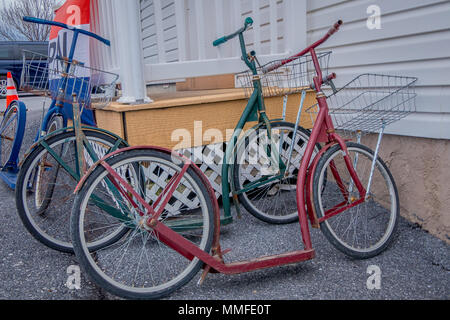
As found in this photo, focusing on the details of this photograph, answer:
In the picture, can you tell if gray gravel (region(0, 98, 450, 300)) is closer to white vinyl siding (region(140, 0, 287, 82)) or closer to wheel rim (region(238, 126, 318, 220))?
wheel rim (region(238, 126, 318, 220))

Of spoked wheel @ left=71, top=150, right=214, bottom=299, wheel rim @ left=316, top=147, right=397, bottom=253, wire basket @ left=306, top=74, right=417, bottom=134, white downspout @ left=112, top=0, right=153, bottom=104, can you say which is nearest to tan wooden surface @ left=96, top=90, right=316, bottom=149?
white downspout @ left=112, top=0, right=153, bottom=104

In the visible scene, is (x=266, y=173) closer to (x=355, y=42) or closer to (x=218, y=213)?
(x=218, y=213)

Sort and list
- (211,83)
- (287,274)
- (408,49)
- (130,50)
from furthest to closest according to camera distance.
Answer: (211,83) < (130,50) < (408,49) < (287,274)

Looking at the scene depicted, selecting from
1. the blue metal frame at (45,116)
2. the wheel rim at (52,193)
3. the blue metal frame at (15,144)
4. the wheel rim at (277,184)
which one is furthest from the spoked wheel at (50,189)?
the wheel rim at (277,184)

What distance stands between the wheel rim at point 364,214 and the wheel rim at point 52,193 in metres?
1.71

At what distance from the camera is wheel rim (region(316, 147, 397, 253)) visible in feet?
8.00

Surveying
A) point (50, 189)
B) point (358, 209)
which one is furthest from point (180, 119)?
point (358, 209)

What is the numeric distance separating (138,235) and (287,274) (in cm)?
115

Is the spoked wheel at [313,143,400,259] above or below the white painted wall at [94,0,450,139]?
below

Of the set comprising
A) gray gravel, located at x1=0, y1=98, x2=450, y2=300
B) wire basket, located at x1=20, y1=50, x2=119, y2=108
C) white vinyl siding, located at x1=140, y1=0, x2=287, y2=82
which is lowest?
gray gravel, located at x1=0, y1=98, x2=450, y2=300

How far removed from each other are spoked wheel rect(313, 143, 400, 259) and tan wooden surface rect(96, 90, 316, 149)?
3.03 feet

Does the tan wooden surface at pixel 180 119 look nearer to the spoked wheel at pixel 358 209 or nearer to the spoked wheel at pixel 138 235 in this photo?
the spoked wheel at pixel 138 235

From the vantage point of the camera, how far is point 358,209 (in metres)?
2.90

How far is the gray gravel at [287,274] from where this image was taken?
2080mm
